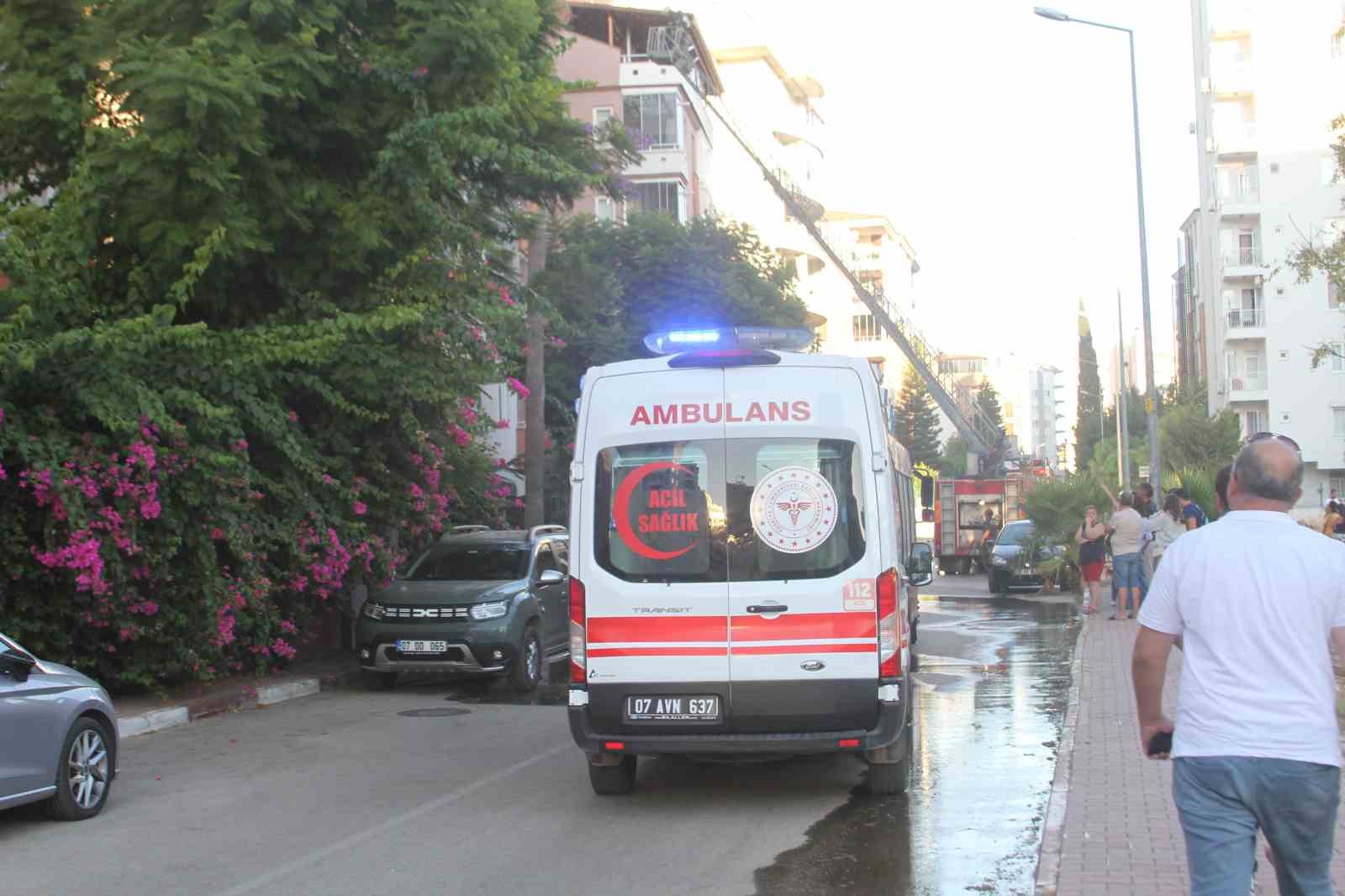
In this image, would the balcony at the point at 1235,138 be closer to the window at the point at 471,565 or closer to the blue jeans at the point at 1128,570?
the blue jeans at the point at 1128,570

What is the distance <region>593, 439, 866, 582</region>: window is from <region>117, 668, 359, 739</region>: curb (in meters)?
5.25

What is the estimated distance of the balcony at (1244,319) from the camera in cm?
6606

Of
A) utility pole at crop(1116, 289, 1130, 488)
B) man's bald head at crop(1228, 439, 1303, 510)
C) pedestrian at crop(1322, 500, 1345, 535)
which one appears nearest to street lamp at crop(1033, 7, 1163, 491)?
pedestrian at crop(1322, 500, 1345, 535)

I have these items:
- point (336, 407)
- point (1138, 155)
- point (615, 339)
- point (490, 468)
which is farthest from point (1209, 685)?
point (615, 339)

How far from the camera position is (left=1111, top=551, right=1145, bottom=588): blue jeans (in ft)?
66.7

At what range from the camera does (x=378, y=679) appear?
1675cm

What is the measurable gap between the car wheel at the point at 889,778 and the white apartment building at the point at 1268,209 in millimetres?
57751

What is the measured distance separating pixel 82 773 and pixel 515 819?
2.70m

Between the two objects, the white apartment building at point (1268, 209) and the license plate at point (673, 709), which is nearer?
the license plate at point (673, 709)

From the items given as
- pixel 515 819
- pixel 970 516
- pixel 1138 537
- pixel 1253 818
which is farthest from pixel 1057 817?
pixel 970 516

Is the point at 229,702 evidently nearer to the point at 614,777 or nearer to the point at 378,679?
the point at 378,679

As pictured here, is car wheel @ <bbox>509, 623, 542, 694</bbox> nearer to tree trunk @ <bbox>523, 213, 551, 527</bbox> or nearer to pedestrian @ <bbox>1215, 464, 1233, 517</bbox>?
tree trunk @ <bbox>523, 213, 551, 527</bbox>

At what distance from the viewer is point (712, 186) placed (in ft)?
179

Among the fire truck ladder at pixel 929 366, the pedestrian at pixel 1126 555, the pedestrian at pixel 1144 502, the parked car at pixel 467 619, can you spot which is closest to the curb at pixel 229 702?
the parked car at pixel 467 619
